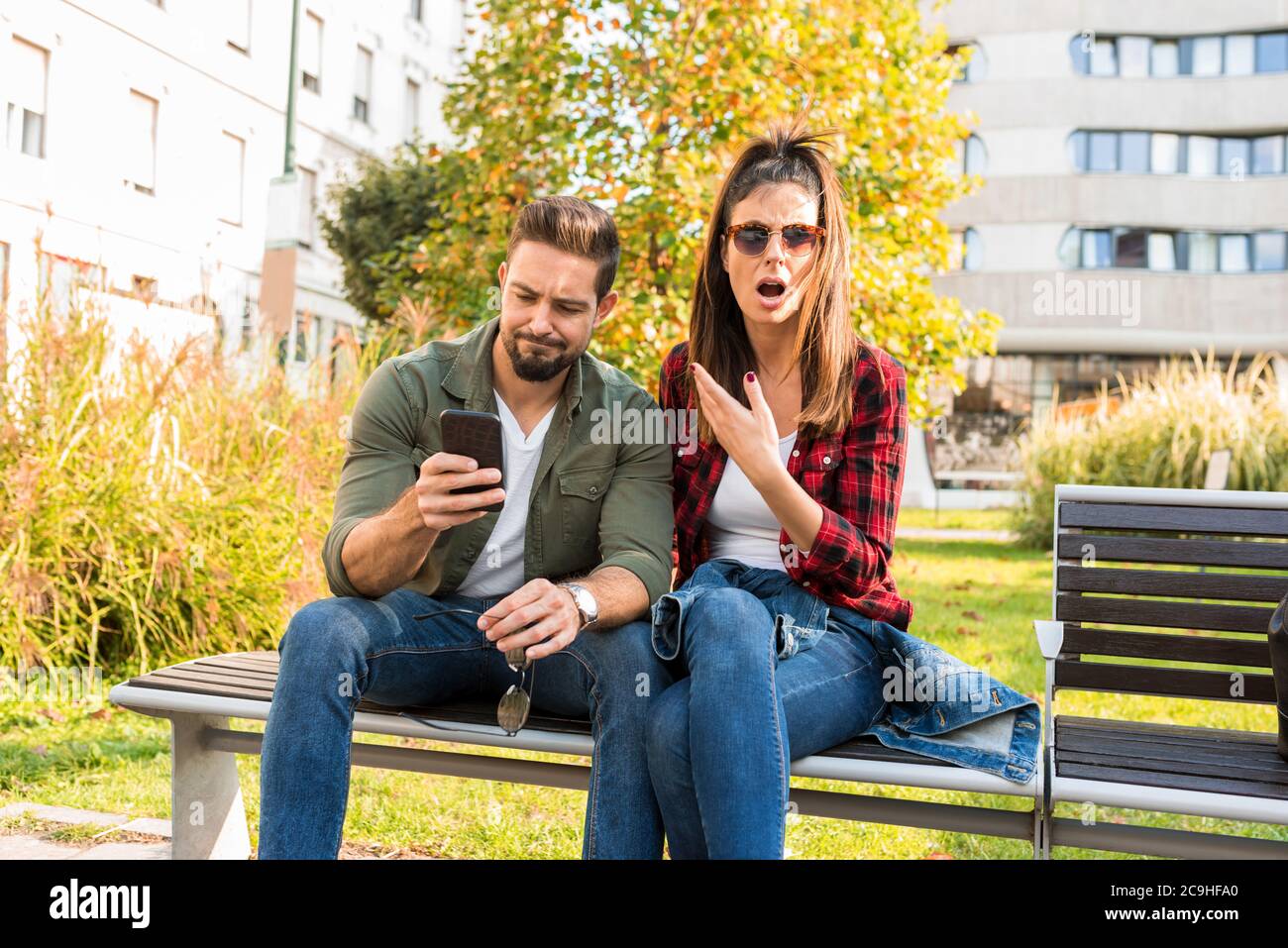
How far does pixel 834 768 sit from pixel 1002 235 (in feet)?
98.0

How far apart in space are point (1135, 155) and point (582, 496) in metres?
31.1

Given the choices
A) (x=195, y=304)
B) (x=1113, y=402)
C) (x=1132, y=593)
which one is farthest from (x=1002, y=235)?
(x=1132, y=593)

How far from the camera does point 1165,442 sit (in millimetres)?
12516

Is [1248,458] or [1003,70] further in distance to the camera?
[1003,70]

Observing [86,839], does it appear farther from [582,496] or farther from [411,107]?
[411,107]

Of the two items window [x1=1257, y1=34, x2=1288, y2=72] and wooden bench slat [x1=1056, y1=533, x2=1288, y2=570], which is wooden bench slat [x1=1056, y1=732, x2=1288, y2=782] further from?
window [x1=1257, y1=34, x2=1288, y2=72]

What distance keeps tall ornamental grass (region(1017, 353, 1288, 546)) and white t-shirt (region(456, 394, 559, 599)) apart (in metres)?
9.99

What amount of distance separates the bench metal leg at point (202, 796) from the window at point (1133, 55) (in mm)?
31648

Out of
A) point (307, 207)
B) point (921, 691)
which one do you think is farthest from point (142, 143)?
point (921, 691)

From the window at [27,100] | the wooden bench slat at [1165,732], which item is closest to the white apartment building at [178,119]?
the window at [27,100]

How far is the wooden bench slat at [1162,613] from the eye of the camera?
3203mm

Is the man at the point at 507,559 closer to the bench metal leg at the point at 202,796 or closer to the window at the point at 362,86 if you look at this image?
the bench metal leg at the point at 202,796
